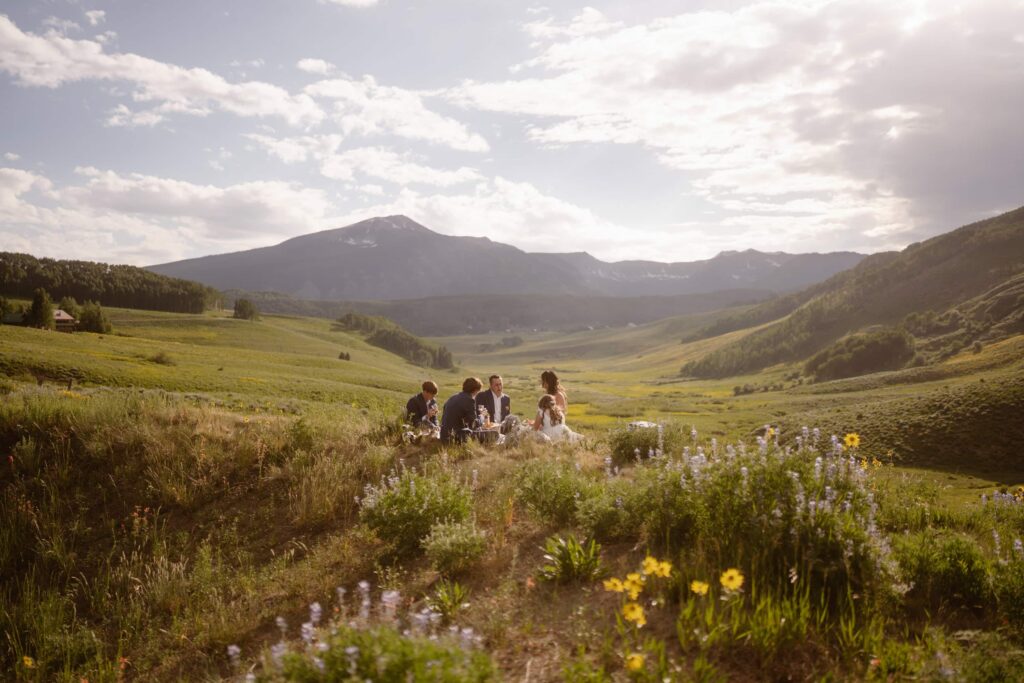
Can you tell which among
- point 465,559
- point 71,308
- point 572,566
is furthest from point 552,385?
point 71,308

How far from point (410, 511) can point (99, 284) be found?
143 metres

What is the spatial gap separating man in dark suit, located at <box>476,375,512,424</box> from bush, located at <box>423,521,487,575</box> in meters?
6.92

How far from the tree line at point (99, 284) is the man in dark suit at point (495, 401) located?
134 meters

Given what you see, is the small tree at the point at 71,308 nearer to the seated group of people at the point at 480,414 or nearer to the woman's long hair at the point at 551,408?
the seated group of people at the point at 480,414

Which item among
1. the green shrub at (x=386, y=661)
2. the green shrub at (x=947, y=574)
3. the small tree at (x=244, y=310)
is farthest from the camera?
the small tree at (x=244, y=310)

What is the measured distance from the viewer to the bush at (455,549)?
4758mm

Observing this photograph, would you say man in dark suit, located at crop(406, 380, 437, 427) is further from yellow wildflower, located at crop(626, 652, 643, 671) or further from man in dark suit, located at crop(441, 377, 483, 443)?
yellow wildflower, located at crop(626, 652, 643, 671)

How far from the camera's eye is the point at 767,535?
396 centimetres

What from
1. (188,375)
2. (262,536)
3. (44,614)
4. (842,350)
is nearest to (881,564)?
(262,536)

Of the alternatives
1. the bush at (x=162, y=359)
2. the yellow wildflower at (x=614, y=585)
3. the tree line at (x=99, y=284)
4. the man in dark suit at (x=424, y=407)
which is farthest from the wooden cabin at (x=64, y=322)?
the yellow wildflower at (x=614, y=585)

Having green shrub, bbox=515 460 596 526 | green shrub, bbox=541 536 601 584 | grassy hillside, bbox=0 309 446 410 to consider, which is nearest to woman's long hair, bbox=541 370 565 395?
green shrub, bbox=515 460 596 526

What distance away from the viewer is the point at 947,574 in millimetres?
3977

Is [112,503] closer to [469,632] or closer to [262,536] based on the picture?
[262,536]

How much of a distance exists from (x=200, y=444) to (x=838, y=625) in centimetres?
830
